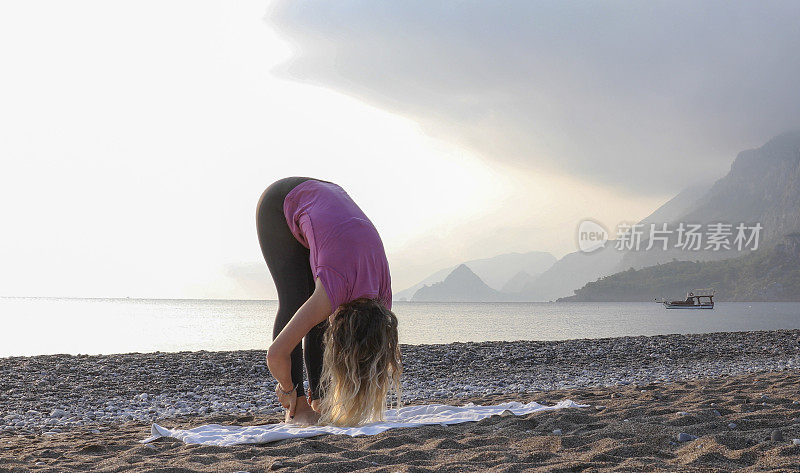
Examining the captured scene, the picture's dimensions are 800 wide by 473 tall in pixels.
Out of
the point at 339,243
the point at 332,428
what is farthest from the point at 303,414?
the point at 339,243

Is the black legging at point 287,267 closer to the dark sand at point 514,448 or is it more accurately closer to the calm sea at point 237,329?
the dark sand at point 514,448

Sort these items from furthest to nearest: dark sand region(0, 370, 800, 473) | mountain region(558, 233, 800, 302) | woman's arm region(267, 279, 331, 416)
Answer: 1. mountain region(558, 233, 800, 302)
2. woman's arm region(267, 279, 331, 416)
3. dark sand region(0, 370, 800, 473)

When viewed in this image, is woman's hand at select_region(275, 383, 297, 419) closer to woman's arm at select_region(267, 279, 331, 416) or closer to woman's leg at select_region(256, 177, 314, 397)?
woman's leg at select_region(256, 177, 314, 397)

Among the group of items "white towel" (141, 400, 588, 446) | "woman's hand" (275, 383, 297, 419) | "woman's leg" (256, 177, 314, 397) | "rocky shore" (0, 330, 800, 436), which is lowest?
"rocky shore" (0, 330, 800, 436)

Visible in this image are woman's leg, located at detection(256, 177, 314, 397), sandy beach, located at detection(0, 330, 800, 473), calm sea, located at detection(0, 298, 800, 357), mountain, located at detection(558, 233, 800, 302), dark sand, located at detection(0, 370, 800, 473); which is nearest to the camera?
dark sand, located at detection(0, 370, 800, 473)

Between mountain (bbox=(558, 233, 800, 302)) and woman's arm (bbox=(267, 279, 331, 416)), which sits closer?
woman's arm (bbox=(267, 279, 331, 416))

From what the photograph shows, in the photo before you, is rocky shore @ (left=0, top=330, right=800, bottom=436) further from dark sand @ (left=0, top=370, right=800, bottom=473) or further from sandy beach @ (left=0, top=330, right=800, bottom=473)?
dark sand @ (left=0, top=370, right=800, bottom=473)

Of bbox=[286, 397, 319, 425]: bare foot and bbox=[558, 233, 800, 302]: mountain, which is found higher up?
bbox=[558, 233, 800, 302]: mountain

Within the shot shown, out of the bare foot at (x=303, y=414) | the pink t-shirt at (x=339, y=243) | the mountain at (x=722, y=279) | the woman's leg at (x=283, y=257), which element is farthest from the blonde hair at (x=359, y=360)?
the mountain at (x=722, y=279)

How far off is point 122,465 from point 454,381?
21.9ft

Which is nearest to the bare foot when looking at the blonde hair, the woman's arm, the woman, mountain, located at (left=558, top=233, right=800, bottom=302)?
the woman

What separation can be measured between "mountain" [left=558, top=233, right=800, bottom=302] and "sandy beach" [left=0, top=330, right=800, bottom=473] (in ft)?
486

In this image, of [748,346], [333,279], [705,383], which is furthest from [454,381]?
[748,346]

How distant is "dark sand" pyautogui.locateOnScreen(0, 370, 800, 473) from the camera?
295 cm
